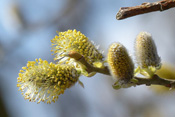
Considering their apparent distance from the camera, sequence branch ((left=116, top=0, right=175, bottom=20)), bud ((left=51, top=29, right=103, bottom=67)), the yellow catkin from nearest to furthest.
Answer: branch ((left=116, top=0, right=175, bottom=20))
the yellow catkin
bud ((left=51, top=29, right=103, bottom=67))

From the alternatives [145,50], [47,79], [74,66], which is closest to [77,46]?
[74,66]

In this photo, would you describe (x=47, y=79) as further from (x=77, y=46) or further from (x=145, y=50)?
(x=145, y=50)

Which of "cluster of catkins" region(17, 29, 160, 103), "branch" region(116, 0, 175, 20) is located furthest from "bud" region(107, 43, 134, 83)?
"branch" region(116, 0, 175, 20)

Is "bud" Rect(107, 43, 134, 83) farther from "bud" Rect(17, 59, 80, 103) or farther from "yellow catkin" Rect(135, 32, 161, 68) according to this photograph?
"bud" Rect(17, 59, 80, 103)

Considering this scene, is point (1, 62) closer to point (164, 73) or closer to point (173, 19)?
point (173, 19)

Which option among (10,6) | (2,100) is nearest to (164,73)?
(2,100)

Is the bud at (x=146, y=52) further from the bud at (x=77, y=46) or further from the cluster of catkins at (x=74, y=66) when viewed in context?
the bud at (x=77, y=46)
